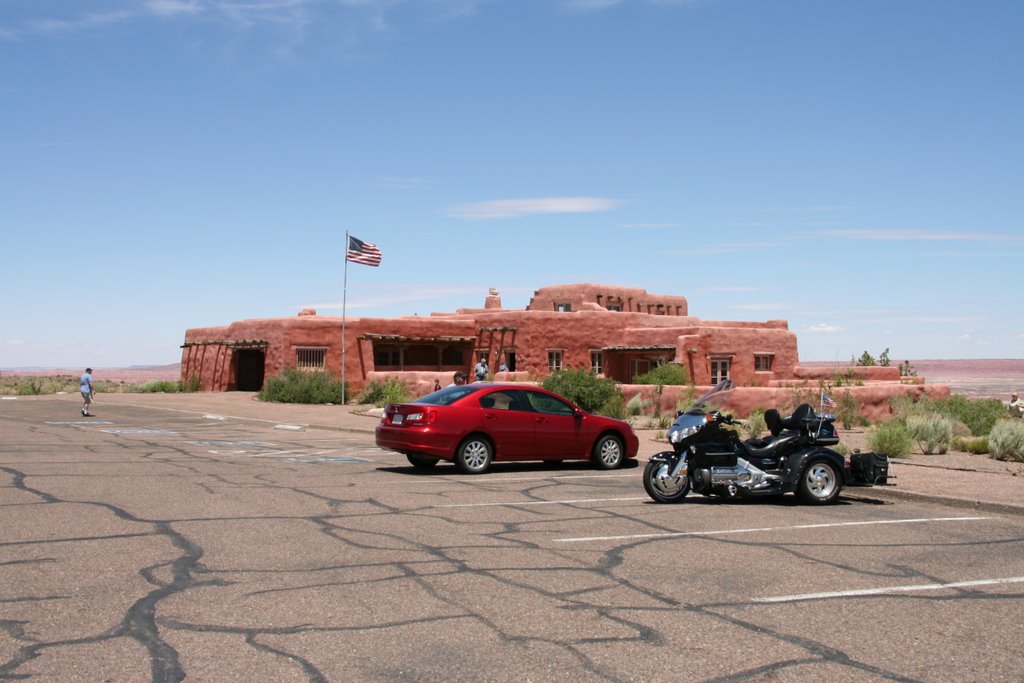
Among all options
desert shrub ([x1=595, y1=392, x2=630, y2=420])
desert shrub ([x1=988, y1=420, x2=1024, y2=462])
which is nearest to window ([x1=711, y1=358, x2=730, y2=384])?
desert shrub ([x1=595, y1=392, x2=630, y2=420])

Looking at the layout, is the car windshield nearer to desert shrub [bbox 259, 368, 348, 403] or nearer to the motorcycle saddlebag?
the motorcycle saddlebag

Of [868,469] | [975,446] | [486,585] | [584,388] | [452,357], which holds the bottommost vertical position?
[486,585]

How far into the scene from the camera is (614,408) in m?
28.8

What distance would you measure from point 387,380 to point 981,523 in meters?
29.2

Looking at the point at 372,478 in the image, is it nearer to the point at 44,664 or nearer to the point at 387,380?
the point at 44,664

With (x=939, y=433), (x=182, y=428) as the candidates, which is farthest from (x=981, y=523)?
(x=182, y=428)

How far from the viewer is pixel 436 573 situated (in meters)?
8.24

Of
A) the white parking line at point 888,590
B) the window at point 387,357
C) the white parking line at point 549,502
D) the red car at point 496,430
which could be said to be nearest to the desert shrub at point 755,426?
the red car at point 496,430

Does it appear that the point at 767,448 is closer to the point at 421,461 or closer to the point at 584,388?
the point at 421,461

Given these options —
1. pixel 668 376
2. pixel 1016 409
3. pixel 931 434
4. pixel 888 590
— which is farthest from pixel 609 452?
pixel 668 376

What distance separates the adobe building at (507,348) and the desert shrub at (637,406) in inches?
324

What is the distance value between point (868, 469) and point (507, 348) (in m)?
32.5

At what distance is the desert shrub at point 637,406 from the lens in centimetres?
3078

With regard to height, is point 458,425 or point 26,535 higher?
point 458,425
